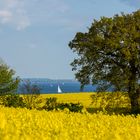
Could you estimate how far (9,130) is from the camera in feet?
27.0

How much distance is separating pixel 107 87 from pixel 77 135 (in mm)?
47094

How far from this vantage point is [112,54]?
182 ft

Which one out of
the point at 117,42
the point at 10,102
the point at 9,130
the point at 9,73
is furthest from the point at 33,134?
the point at 9,73

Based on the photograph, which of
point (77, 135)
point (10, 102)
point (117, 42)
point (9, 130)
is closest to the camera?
point (9, 130)

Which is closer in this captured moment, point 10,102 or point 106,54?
point 10,102

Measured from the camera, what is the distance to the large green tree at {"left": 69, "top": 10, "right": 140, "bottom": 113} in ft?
179

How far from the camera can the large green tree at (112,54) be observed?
54438mm

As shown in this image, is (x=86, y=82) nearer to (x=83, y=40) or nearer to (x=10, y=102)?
(x=83, y=40)

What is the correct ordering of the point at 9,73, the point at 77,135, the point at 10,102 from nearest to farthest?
the point at 77,135 < the point at 10,102 < the point at 9,73

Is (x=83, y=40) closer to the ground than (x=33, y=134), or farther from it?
farther from it

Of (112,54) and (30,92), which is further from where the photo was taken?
(30,92)

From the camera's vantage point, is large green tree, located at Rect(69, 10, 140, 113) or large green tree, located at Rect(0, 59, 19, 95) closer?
large green tree, located at Rect(69, 10, 140, 113)

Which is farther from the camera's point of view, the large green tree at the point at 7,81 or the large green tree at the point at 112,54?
the large green tree at the point at 7,81

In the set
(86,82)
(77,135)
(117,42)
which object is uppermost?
(117,42)
